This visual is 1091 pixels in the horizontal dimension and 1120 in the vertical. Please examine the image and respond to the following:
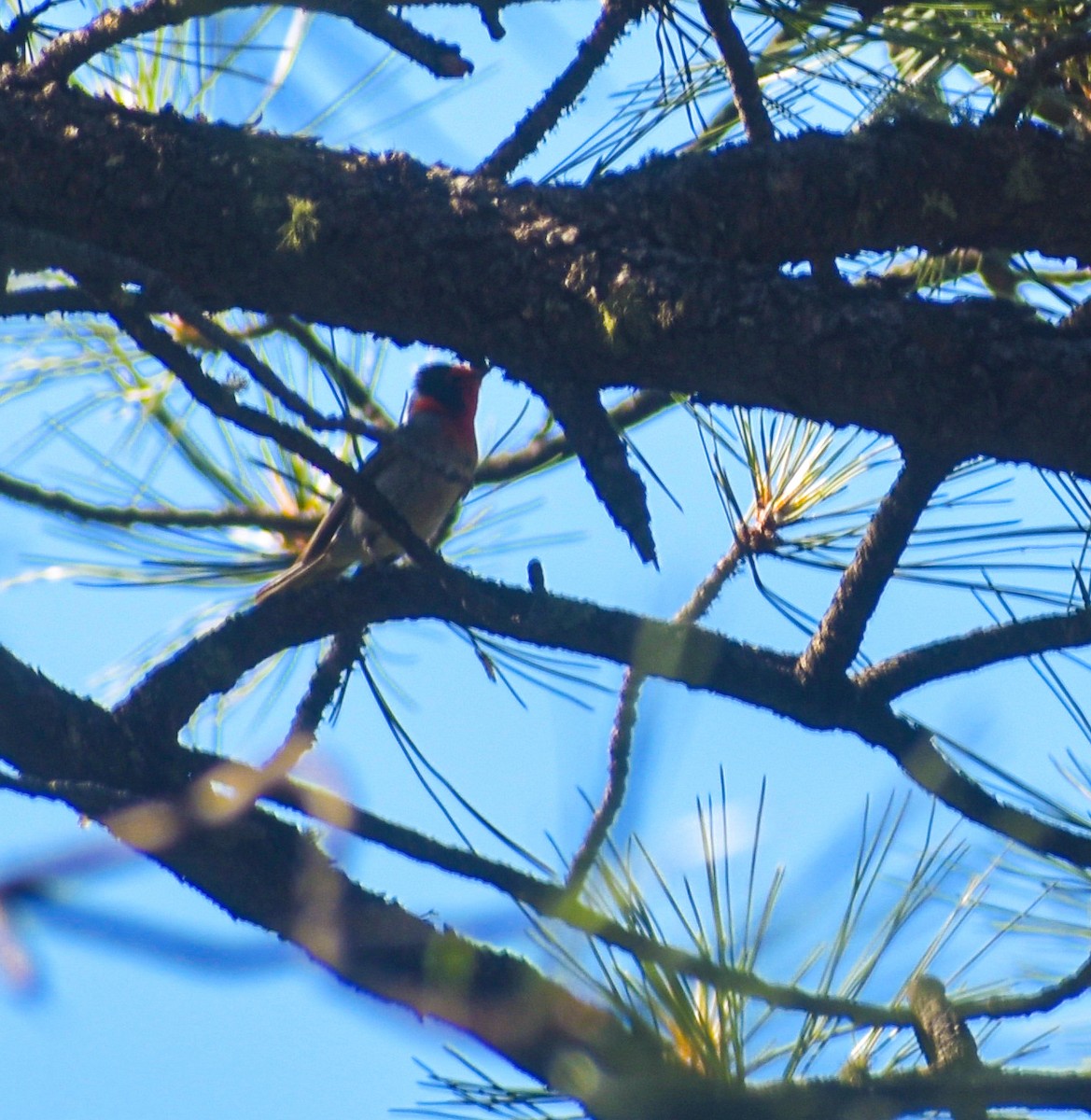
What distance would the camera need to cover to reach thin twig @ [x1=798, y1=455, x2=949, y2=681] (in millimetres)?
1560

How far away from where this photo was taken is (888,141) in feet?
5.64

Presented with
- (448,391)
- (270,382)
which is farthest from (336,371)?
(448,391)

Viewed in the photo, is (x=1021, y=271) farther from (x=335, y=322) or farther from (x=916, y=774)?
(x=335, y=322)

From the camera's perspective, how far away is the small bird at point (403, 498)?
8.64ft

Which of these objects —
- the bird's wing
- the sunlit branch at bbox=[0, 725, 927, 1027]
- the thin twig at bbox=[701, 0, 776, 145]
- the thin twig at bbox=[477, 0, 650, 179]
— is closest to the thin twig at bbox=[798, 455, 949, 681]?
the sunlit branch at bbox=[0, 725, 927, 1027]

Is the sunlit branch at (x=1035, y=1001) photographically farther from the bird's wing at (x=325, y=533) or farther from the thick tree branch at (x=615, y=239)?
the bird's wing at (x=325, y=533)

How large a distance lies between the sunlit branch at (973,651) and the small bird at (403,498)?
0.78m

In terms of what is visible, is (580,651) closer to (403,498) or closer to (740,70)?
(740,70)

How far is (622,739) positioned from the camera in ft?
6.23

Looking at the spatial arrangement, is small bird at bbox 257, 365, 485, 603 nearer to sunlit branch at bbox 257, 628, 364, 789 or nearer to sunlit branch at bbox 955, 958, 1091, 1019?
sunlit branch at bbox 257, 628, 364, 789

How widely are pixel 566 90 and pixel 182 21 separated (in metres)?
0.55

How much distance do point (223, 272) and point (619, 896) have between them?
36.2 inches

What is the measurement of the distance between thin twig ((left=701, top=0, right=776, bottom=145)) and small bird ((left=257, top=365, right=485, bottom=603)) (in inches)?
25.8

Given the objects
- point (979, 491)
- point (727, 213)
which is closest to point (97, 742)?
point (727, 213)
